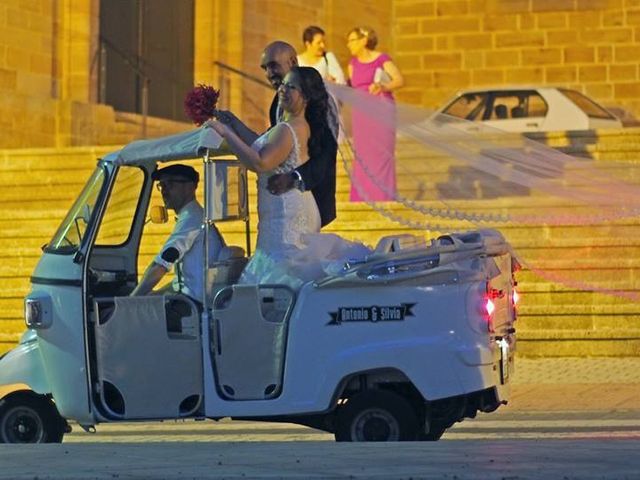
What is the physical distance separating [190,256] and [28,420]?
131cm

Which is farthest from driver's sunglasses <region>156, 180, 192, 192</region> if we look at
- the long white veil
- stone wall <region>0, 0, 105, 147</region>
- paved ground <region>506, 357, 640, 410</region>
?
stone wall <region>0, 0, 105, 147</region>

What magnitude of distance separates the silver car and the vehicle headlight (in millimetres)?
18679

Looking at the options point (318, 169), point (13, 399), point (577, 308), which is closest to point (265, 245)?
point (318, 169)

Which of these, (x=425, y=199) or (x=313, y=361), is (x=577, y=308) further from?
(x=313, y=361)

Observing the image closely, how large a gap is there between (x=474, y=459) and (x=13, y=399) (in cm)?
343

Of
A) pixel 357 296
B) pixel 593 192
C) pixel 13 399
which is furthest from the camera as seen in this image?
pixel 593 192

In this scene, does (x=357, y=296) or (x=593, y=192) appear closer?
(x=357, y=296)

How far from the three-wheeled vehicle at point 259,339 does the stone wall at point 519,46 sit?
23742mm

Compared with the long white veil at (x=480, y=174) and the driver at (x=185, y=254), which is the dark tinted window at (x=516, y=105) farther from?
the driver at (x=185, y=254)

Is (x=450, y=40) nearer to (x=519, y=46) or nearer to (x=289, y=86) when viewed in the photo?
(x=519, y=46)

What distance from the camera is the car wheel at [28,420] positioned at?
11.1 metres

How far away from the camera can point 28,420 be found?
11148 mm

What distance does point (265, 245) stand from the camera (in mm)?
10742

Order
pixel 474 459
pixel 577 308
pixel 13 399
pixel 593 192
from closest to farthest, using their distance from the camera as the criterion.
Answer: pixel 474 459
pixel 13 399
pixel 593 192
pixel 577 308
